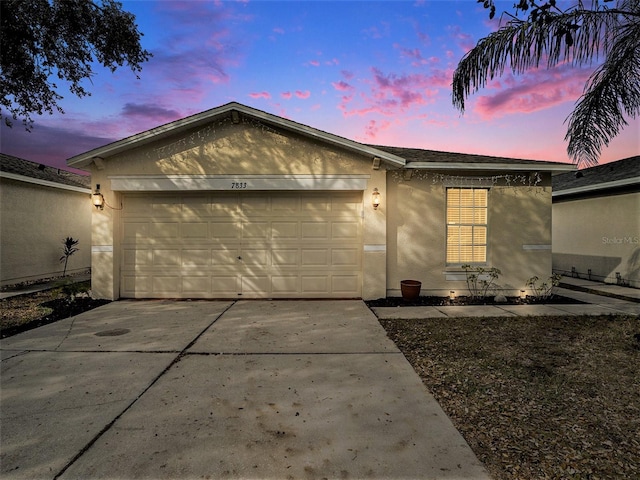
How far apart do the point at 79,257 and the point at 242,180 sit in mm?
8909

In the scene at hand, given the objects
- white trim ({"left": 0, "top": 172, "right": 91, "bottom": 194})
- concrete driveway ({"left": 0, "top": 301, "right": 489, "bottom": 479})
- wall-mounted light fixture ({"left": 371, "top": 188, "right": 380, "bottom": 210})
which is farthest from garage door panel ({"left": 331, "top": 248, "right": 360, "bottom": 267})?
white trim ({"left": 0, "top": 172, "right": 91, "bottom": 194})

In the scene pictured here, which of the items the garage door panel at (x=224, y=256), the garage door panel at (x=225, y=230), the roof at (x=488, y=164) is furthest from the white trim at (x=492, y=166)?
the garage door panel at (x=224, y=256)

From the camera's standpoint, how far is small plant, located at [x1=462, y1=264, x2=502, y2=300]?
7.95 meters

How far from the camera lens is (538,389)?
11.0 feet

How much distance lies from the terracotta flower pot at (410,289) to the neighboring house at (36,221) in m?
11.2

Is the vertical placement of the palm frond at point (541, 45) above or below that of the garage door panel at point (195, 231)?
above

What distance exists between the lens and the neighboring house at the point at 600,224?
949 centimetres

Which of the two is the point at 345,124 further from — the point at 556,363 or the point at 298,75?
the point at 556,363

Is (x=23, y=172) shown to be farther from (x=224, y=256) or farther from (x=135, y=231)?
(x=224, y=256)

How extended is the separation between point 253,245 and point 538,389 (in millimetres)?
6163

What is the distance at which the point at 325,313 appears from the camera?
6500 millimetres

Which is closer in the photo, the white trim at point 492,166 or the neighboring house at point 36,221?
the white trim at point 492,166

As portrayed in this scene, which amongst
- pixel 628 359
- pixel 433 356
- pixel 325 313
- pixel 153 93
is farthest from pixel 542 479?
pixel 153 93

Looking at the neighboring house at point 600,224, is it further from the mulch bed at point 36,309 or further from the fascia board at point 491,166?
the mulch bed at point 36,309
